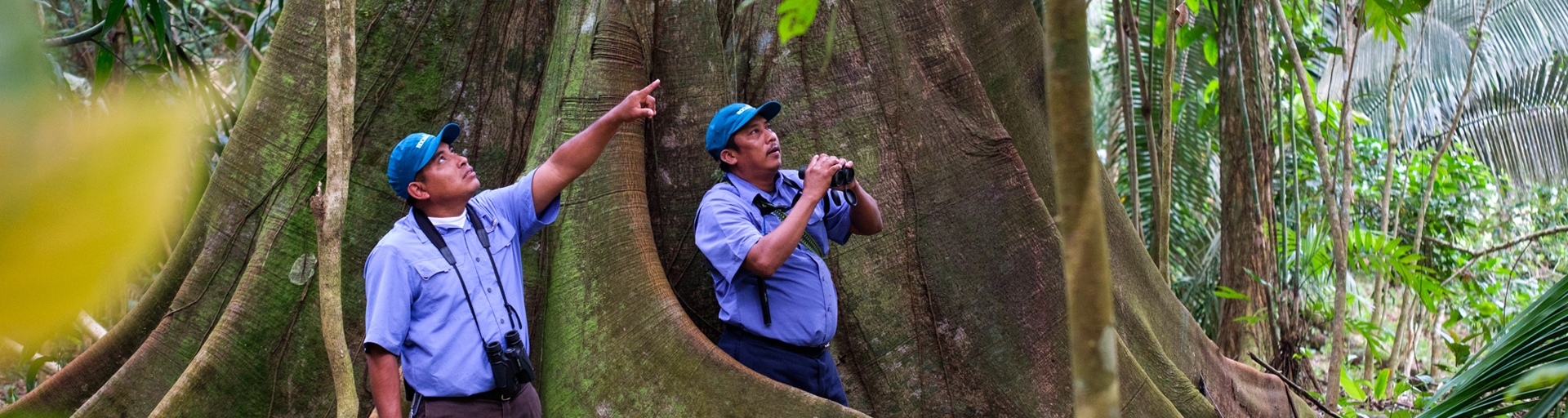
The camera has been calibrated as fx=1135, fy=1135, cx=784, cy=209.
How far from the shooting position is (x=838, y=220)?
125 inches

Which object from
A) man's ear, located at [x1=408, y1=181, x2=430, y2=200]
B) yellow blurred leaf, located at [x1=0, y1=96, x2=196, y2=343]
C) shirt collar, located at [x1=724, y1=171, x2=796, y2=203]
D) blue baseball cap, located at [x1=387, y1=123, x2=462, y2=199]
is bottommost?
shirt collar, located at [x1=724, y1=171, x2=796, y2=203]

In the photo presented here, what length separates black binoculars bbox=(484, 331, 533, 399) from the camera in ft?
8.62

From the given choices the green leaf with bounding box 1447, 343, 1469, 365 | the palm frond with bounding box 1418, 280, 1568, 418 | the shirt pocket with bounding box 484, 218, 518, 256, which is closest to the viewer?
the palm frond with bounding box 1418, 280, 1568, 418

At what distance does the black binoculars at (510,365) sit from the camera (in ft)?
8.62

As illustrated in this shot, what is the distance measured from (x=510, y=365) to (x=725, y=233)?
64cm

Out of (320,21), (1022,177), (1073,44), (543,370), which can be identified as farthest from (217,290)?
(1073,44)

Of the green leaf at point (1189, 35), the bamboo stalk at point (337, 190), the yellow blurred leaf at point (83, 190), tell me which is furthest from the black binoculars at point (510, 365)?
the green leaf at point (1189, 35)

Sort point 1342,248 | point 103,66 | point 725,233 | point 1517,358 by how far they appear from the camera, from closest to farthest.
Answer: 1. point 1517,358
2. point 725,233
3. point 1342,248
4. point 103,66

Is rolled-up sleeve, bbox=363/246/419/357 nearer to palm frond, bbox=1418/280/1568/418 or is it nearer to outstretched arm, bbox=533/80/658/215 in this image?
outstretched arm, bbox=533/80/658/215

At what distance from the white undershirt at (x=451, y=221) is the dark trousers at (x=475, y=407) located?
0.41 meters

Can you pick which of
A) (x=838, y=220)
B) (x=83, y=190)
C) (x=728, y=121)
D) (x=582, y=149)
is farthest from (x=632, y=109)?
(x=83, y=190)

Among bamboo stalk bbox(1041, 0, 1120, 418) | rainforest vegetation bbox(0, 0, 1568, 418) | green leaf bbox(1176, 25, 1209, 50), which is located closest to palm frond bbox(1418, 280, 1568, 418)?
rainforest vegetation bbox(0, 0, 1568, 418)

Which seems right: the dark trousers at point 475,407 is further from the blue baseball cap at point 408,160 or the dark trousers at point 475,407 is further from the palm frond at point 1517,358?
the palm frond at point 1517,358

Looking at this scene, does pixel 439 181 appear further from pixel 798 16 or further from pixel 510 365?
pixel 798 16
